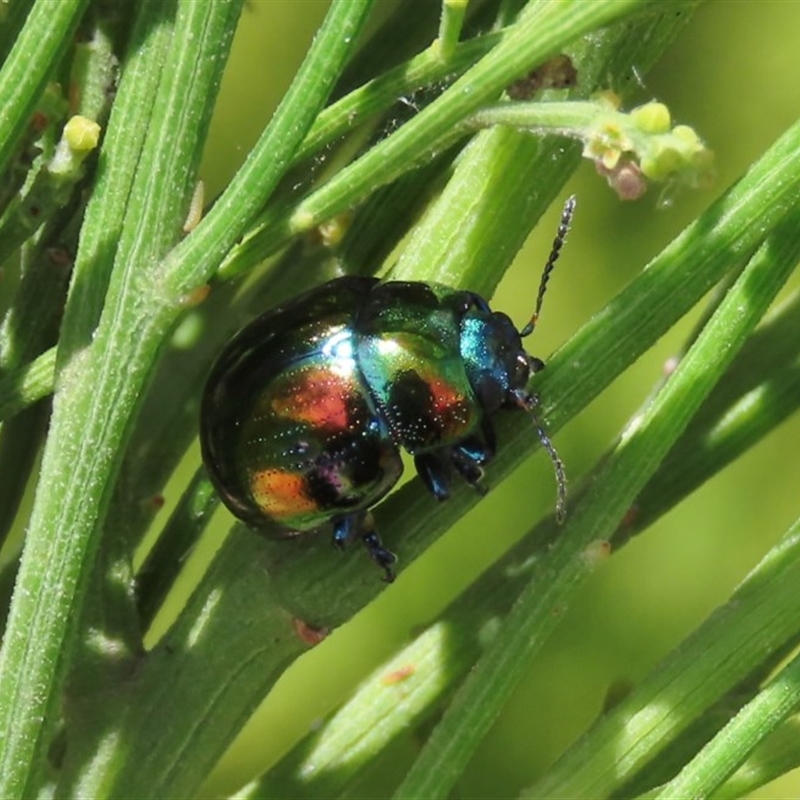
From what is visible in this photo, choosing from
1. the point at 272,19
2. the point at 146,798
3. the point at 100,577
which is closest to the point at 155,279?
the point at 100,577

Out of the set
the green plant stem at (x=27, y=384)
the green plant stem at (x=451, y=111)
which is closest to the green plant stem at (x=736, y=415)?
the green plant stem at (x=451, y=111)

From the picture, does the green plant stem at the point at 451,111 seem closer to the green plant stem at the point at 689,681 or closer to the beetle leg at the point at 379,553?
the beetle leg at the point at 379,553

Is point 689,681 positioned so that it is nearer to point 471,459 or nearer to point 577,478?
point 471,459

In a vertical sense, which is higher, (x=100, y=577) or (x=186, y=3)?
(x=186, y=3)

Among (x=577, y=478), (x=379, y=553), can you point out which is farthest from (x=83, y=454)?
(x=577, y=478)

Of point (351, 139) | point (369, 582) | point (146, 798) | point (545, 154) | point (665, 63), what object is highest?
point (665, 63)

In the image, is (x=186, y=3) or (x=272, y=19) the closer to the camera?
(x=186, y=3)

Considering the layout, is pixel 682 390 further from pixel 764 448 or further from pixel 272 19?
pixel 272 19
